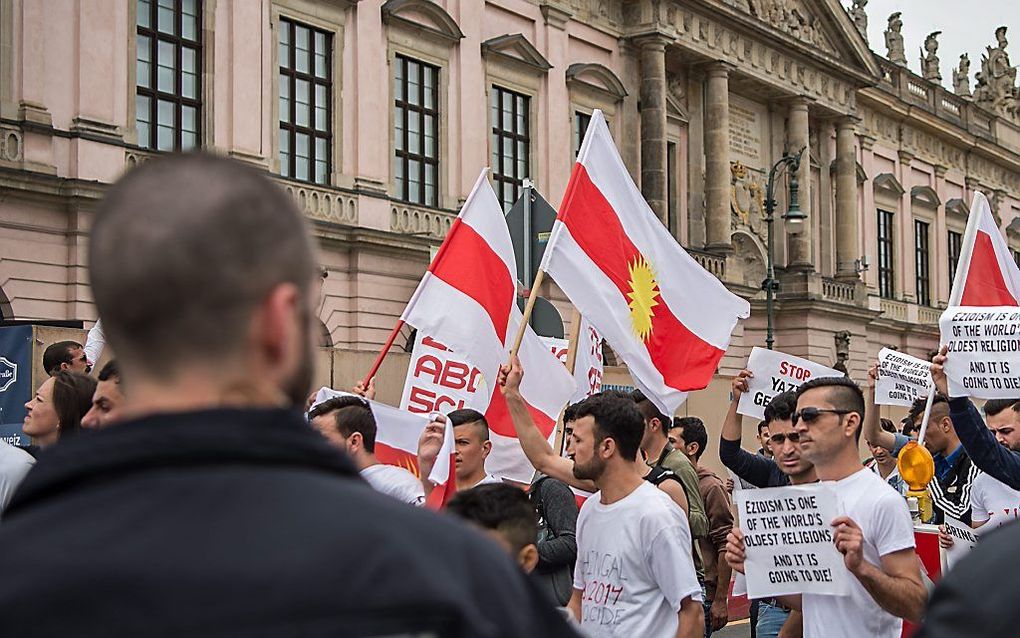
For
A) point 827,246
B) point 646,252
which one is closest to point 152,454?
point 646,252

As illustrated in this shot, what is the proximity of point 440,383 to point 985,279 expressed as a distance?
3.52 metres

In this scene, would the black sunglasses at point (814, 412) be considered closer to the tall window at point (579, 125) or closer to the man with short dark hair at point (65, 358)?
the man with short dark hair at point (65, 358)

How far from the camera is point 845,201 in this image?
140 ft

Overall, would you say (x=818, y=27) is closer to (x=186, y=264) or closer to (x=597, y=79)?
(x=597, y=79)

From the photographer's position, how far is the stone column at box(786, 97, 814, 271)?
40.0 meters

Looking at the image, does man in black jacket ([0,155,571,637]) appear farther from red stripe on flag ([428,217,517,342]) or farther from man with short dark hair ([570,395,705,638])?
red stripe on flag ([428,217,517,342])

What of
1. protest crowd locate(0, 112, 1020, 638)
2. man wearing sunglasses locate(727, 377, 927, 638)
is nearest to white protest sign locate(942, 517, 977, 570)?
protest crowd locate(0, 112, 1020, 638)

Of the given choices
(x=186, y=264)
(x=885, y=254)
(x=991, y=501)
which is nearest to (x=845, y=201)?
(x=885, y=254)

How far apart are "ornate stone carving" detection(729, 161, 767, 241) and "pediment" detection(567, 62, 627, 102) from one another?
589 centimetres

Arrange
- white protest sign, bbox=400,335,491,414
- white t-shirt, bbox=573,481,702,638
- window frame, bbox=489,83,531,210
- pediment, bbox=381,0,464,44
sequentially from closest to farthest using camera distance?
white t-shirt, bbox=573,481,702,638
white protest sign, bbox=400,335,491,414
pediment, bbox=381,0,464,44
window frame, bbox=489,83,531,210

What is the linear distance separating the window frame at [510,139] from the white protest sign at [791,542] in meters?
23.9

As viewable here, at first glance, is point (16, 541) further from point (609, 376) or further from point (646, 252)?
point (609, 376)

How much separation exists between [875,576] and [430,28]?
77.7 ft

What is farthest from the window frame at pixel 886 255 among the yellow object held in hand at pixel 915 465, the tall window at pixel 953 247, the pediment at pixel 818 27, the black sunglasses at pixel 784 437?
the black sunglasses at pixel 784 437
